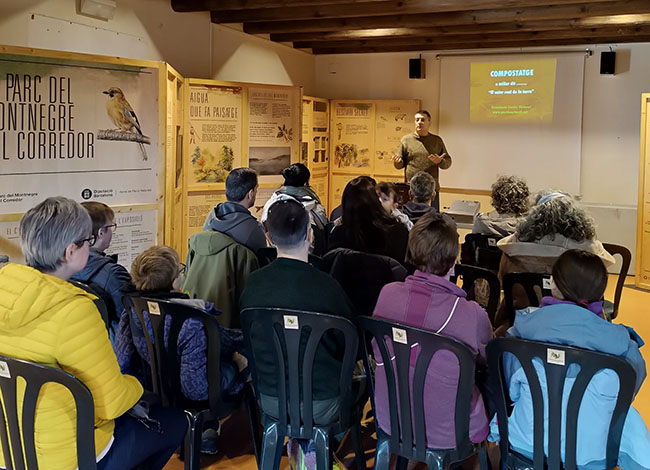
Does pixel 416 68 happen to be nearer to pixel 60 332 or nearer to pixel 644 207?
pixel 644 207

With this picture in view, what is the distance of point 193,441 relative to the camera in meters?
2.69

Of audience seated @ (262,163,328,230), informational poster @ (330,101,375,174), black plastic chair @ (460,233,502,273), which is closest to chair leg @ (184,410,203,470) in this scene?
audience seated @ (262,163,328,230)

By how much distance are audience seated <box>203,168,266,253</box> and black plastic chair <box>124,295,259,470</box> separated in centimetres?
100

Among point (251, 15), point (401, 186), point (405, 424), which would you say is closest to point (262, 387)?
point (405, 424)

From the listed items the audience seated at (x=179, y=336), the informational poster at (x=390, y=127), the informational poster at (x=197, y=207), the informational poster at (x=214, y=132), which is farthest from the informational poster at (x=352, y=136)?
the audience seated at (x=179, y=336)

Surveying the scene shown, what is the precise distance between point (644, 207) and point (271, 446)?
19.0ft

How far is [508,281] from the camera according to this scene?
11.2ft

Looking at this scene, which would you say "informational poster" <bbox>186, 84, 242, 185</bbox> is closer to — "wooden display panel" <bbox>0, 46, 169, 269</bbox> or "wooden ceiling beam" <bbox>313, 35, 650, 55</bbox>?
"wooden display panel" <bbox>0, 46, 169, 269</bbox>

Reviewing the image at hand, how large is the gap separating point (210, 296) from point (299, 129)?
4375 mm

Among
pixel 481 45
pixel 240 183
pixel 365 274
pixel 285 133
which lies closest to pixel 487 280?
pixel 365 274

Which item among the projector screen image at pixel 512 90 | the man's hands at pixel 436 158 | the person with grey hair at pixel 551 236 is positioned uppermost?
the projector screen image at pixel 512 90

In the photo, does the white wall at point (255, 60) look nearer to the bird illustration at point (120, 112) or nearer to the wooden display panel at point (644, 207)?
the bird illustration at point (120, 112)

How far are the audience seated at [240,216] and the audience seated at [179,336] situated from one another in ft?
2.63

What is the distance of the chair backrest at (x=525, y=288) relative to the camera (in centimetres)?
330
